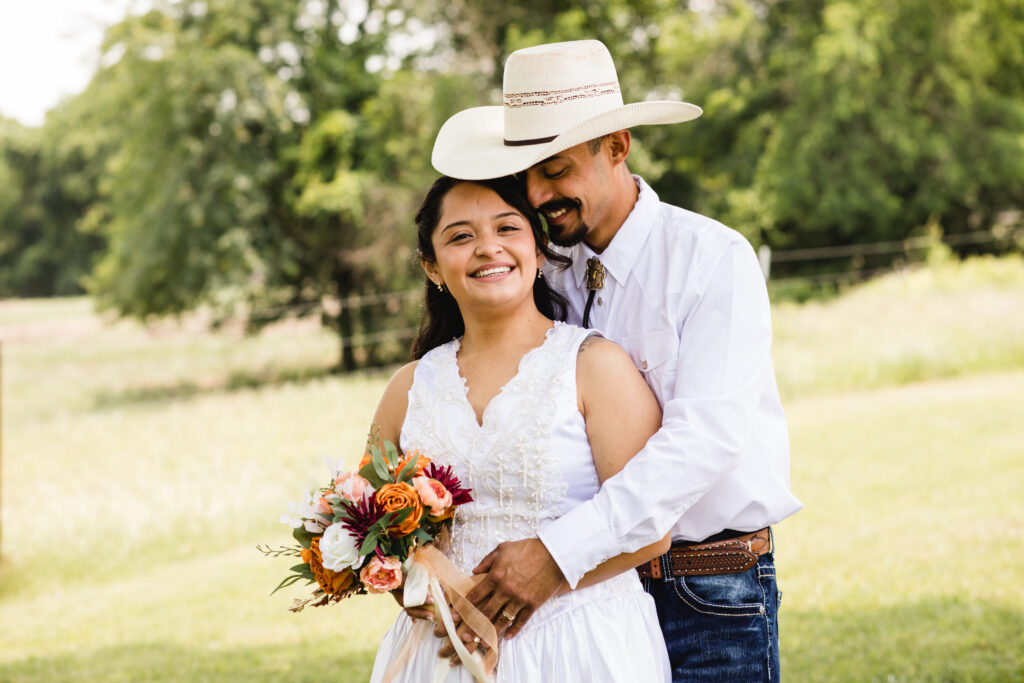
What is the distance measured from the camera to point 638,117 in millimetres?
2779

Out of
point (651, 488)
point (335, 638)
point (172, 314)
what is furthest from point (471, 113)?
point (172, 314)

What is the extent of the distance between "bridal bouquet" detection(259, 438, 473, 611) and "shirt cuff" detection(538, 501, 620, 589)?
0.27 m

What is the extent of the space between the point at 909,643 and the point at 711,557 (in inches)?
128

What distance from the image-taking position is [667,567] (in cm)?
270

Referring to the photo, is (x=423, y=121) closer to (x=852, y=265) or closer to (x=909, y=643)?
(x=852, y=265)

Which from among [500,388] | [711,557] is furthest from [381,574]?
[711,557]

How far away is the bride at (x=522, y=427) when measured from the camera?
2480mm

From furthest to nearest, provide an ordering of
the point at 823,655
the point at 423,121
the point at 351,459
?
the point at 423,121 → the point at 351,459 → the point at 823,655

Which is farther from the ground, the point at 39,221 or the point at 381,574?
the point at 381,574

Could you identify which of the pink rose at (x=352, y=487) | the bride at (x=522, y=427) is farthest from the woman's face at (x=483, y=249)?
the pink rose at (x=352, y=487)

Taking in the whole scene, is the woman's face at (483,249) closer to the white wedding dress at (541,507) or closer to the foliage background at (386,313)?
the white wedding dress at (541,507)

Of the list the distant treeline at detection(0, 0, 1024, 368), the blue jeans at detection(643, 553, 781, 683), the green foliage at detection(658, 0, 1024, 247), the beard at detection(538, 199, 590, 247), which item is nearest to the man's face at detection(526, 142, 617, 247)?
the beard at detection(538, 199, 590, 247)

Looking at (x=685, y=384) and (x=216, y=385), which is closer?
(x=685, y=384)

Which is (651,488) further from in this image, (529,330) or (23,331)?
(23,331)
